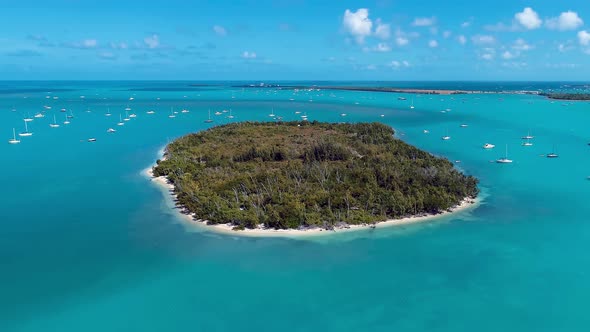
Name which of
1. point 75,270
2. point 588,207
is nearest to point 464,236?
point 588,207

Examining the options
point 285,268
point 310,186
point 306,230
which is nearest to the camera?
point 285,268

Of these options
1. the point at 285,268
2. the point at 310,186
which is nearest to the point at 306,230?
the point at 285,268

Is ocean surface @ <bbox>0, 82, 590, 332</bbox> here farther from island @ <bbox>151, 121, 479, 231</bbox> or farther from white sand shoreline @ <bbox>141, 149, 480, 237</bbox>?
island @ <bbox>151, 121, 479, 231</bbox>

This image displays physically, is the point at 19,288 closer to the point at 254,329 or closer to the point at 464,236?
the point at 254,329

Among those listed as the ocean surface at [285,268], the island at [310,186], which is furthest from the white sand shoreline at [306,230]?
the ocean surface at [285,268]

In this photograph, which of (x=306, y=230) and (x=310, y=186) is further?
(x=310, y=186)

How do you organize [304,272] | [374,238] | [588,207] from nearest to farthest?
[304,272] → [374,238] → [588,207]

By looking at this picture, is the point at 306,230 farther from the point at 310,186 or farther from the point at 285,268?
the point at 310,186

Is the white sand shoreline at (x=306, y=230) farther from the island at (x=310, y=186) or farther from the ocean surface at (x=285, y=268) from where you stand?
the ocean surface at (x=285, y=268)

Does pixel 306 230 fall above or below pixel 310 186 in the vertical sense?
below

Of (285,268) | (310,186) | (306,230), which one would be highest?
(310,186)
